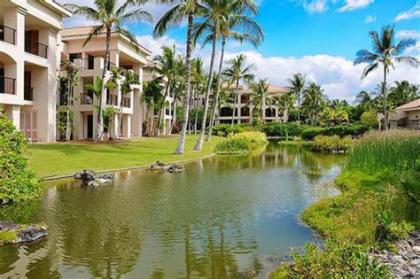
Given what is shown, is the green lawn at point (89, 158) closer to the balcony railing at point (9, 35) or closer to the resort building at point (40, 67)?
the resort building at point (40, 67)

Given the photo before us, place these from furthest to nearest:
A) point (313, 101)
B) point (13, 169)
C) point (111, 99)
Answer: point (313, 101) < point (111, 99) < point (13, 169)

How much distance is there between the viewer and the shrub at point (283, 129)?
63844 mm

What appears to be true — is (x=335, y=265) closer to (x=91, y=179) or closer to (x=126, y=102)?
(x=91, y=179)

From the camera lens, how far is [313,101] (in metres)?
77.8

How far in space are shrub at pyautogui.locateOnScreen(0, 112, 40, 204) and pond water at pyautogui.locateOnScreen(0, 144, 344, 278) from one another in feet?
1.59

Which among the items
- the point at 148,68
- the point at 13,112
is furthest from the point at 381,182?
the point at 148,68

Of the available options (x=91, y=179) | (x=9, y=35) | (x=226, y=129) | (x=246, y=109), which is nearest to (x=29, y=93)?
(x=9, y=35)

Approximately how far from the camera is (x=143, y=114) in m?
51.1

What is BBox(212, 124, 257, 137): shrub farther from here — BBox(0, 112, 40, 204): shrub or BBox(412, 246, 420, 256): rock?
BBox(412, 246, 420, 256): rock

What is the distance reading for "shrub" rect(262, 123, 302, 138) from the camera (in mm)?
63844

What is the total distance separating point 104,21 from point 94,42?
25.9 feet

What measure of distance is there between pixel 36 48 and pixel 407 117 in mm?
38968

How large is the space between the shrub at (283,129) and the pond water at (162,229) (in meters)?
45.7

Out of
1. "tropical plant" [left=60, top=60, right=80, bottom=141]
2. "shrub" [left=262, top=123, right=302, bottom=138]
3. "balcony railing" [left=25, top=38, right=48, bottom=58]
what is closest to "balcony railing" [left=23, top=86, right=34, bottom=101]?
"balcony railing" [left=25, top=38, right=48, bottom=58]
